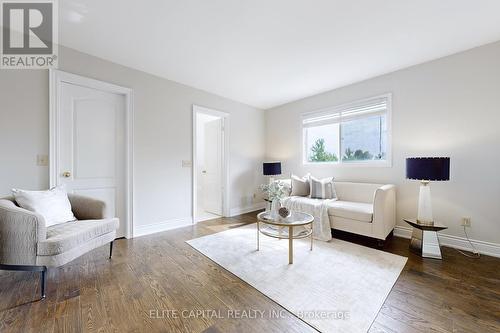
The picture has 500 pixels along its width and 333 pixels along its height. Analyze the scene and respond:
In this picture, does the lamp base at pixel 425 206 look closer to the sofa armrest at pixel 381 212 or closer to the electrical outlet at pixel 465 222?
the sofa armrest at pixel 381 212

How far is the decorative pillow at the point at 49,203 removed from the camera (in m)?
1.89

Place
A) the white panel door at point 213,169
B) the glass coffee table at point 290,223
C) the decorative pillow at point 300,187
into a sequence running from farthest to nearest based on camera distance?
the white panel door at point 213,169 < the decorative pillow at point 300,187 < the glass coffee table at point 290,223

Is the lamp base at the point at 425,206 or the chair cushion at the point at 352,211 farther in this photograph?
the chair cushion at the point at 352,211

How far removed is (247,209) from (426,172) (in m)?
3.21

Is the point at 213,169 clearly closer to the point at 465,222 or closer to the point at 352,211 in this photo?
the point at 352,211

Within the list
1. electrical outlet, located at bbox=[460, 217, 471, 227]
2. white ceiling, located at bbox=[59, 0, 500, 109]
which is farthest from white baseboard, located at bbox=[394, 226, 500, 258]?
white ceiling, located at bbox=[59, 0, 500, 109]

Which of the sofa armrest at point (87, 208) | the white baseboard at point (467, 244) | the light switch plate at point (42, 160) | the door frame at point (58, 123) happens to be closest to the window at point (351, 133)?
the white baseboard at point (467, 244)

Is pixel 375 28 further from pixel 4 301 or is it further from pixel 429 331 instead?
pixel 4 301

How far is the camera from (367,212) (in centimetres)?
264

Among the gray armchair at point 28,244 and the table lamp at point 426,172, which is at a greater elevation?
the table lamp at point 426,172

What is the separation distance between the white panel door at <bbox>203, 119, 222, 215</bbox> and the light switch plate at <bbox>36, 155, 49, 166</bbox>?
8.62 feet

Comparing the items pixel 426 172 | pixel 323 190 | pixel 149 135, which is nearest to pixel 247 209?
pixel 323 190

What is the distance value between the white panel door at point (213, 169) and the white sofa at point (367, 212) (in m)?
2.35

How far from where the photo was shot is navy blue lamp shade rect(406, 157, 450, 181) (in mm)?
2270
